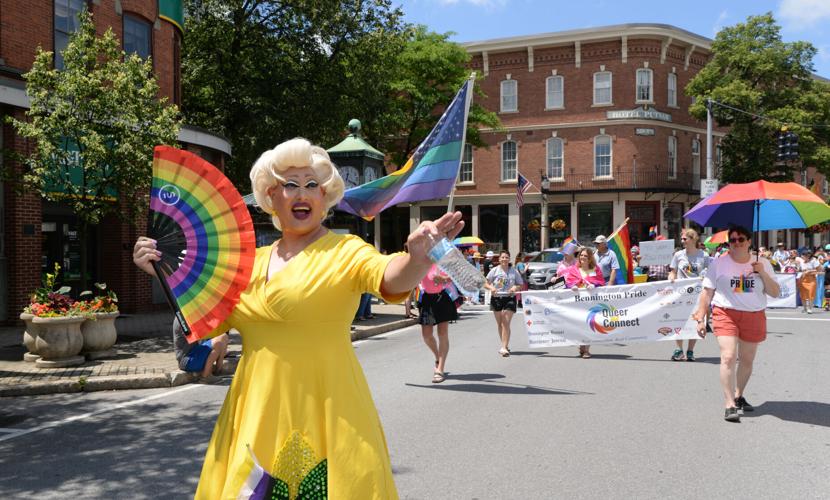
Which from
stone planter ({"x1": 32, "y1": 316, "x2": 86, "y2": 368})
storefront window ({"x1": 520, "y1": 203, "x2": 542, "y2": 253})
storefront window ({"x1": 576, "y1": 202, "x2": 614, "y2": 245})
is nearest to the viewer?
stone planter ({"x1": 32, "y1": 316, "x2": 86, "y2": 368})

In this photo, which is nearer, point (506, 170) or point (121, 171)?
point (121, 171)

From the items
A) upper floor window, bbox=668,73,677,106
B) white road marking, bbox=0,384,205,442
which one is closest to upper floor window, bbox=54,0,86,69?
white road marking, bbox=0,384,205,442

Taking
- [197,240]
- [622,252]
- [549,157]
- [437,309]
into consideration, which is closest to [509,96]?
[549,157]

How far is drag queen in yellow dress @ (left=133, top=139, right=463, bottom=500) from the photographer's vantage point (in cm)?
240

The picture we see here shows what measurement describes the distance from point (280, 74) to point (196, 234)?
72.3ft

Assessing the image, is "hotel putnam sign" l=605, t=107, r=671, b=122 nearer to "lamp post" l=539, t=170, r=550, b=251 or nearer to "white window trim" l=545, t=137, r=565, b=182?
"white window trim" l=545, t=137, r=565, b=182

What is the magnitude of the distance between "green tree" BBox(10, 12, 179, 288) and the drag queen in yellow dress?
9.54m

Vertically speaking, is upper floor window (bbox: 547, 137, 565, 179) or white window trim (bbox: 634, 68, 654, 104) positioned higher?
white window trim (bbox: 634, 68, 654, 104)

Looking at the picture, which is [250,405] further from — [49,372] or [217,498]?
[49,372]

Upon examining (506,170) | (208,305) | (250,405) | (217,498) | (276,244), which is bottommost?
(217,498)

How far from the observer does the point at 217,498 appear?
2.45m

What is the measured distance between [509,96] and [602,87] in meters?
5.25

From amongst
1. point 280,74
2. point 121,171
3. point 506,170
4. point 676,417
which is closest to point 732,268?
point 676,417

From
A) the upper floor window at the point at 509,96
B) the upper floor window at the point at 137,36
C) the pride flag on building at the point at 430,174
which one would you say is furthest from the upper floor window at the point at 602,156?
the pride flag on building at the point at 430,174
